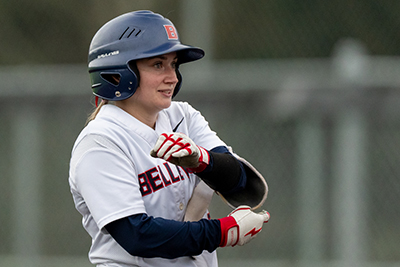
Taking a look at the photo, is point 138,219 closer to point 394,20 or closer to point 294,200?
point 294,200

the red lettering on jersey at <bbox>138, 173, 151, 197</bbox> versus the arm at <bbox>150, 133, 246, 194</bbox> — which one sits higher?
the arm at <bbox>150, 133, 246, 194</bbox>

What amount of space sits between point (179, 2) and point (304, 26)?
1.23 m

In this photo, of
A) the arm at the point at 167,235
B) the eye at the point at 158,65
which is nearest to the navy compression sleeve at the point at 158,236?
the arm at the point at 167,235

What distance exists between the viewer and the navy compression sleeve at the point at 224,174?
2336 millimetres

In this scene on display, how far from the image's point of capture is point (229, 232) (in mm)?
2238

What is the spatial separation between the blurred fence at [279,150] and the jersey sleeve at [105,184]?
2.67m

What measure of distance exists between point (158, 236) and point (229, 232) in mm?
284

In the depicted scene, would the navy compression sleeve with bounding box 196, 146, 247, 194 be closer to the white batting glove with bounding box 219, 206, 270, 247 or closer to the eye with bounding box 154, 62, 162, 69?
the white batting glove with bounding box 219, 206, 270, 247

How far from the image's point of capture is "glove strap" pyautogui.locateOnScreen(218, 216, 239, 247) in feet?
7.32

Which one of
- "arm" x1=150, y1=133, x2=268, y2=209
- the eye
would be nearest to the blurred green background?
"arm" x1=150, y1=133, x2=268, y2=209

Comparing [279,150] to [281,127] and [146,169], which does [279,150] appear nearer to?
[281,127]

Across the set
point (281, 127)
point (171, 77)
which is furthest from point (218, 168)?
point (281, 127)

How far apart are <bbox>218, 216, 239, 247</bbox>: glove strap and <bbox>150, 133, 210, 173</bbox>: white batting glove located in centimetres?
24

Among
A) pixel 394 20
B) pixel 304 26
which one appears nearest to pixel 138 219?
pixel 304 26
